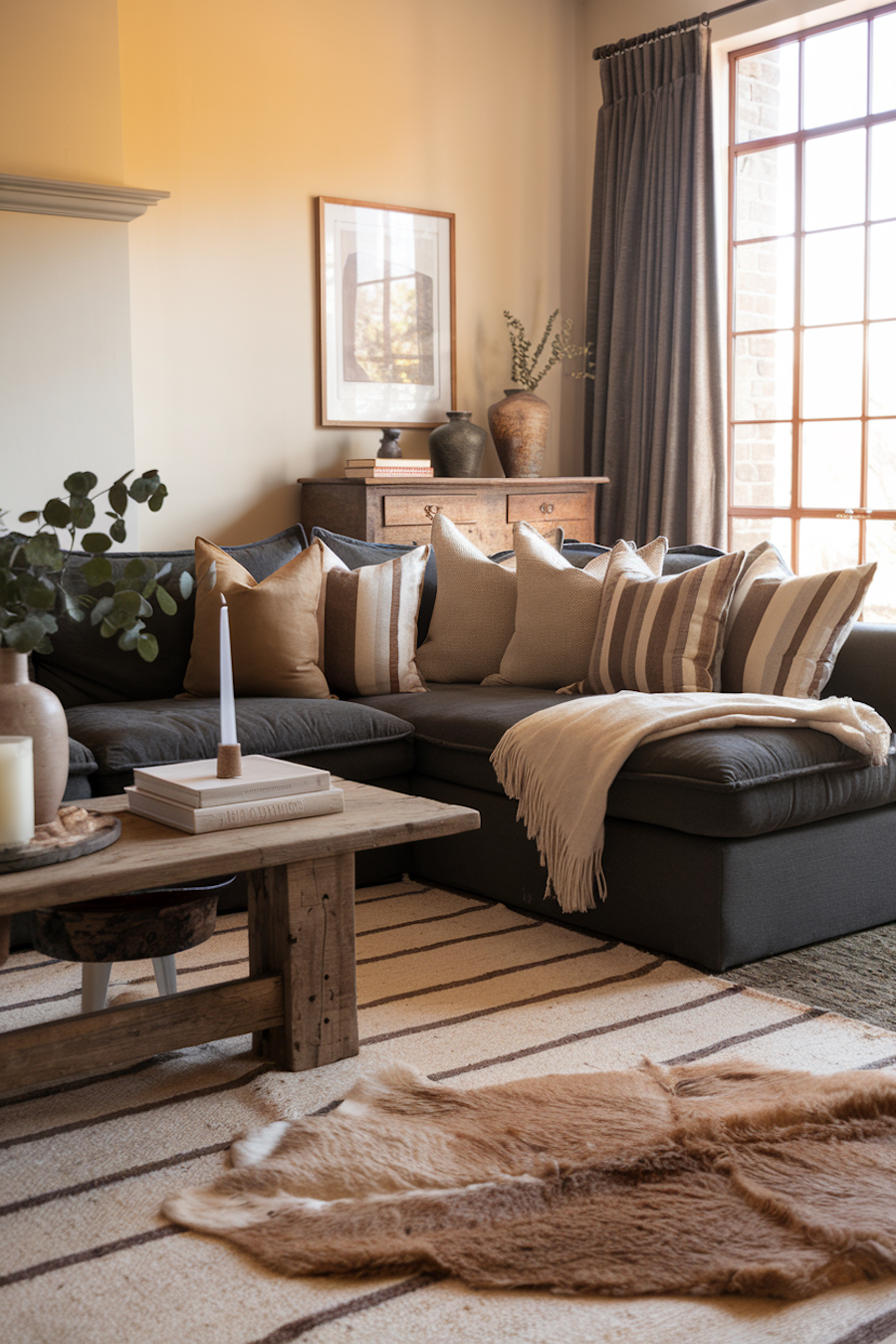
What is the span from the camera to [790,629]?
3.00 m

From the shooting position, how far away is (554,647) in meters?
3.41

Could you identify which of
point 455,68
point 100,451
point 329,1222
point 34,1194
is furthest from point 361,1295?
point 455,68

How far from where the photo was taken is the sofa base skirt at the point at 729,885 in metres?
2.46

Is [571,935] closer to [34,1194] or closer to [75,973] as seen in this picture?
[75,973]

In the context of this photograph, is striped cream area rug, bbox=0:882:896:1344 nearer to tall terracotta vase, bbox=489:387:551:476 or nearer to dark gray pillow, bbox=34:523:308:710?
dark gray pillow, bbox=34:523:308:710

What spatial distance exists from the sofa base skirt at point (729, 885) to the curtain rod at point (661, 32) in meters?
3.47

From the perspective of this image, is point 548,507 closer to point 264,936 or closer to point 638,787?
point 638,787

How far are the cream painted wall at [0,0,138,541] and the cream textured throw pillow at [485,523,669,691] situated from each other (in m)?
1.54

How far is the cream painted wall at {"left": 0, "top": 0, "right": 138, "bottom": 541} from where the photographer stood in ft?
12.9

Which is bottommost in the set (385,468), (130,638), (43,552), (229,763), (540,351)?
(229,763)

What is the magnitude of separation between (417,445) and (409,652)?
1879mm

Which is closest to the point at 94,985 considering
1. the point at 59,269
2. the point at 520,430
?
the point at 59,269

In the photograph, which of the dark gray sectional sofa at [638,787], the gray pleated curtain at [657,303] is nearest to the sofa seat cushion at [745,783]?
the dark gray sectional sofa at [638,787]

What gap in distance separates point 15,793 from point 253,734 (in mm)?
1243
